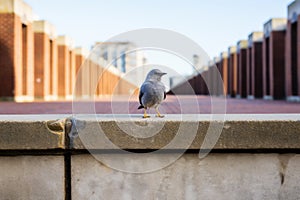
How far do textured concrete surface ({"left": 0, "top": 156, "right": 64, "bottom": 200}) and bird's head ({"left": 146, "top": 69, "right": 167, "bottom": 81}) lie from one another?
108 centimetres

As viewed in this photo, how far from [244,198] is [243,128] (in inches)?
25.5

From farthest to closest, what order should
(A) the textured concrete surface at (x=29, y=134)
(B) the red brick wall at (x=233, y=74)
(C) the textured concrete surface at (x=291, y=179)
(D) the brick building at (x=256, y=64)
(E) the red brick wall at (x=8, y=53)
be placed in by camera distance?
(B) the red brick wall at (x=233, y=74) < (D) the brick building at (x=256, y=64) < (E) the red brick wall at (x=8, y=53) < (C) the textured concrete surface at (x=291, y=179) < (A) the textured concrete surface at (x=29, y=134)

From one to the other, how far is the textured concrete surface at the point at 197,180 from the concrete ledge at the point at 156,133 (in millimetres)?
165

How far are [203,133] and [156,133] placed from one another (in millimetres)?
409

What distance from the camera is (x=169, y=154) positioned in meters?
3.28

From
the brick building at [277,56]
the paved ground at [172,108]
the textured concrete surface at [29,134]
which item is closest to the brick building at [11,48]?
the paved ground at [172,108]

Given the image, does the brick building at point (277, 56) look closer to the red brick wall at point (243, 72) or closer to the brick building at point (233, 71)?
the red brick wall at point (243, 72)

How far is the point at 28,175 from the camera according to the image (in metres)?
3.29

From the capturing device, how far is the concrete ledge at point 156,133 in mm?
3164

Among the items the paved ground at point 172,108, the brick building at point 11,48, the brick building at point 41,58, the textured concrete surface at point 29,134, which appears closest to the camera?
the textured concrete surface at point 29,134

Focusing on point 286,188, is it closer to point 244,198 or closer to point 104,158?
point 244,198

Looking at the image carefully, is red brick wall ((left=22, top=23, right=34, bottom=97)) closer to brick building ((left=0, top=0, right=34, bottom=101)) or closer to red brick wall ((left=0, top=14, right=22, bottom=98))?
brick building ((left=0, top=0, right=34, bottom=101))

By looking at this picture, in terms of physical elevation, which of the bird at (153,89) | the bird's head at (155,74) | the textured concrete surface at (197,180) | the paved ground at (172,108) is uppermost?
the bird's head at (155,74)

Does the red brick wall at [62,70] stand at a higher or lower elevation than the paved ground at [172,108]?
higher
